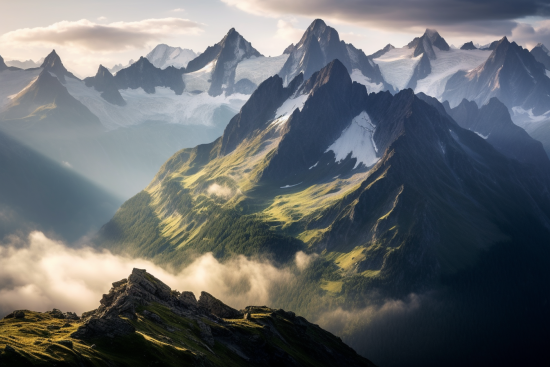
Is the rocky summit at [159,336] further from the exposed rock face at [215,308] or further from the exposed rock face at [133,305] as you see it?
the exposed rock face at [215,308]

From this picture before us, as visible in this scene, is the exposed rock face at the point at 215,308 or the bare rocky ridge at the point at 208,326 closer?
the bare rocky ridge at the point at 208,326

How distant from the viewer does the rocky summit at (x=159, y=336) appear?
10100 cm

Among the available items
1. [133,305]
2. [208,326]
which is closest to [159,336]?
[133,305]

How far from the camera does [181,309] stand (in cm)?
14850

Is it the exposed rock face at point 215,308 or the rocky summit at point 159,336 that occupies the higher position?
the exposed rock face at point 215,308

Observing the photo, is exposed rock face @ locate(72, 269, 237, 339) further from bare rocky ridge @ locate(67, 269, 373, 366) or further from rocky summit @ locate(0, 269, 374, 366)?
rocky summit @ locate(0, 269, 374, 366)

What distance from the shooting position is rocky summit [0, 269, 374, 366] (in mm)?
101000

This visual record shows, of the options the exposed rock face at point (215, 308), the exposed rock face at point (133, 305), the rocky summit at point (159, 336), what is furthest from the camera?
the exposed rock face at point (215, 308)

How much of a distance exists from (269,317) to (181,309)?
31910 millimetres

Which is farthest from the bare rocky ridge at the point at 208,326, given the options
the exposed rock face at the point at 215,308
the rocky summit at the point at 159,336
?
the rocky summit at the point at 159,336

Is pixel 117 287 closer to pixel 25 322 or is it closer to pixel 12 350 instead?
pixel 25 322

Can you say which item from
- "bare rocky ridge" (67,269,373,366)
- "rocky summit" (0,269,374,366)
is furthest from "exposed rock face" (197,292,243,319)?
"rocky summit" (0,269,374,366)

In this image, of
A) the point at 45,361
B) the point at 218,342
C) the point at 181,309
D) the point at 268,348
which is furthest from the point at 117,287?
the point at 45,361

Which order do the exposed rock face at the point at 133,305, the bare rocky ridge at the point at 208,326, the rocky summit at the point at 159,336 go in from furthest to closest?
the bare rocky ridge at the point at 208,326, the exposed rock face at the point at 133,305, the rocky summit at the point at 159,336
